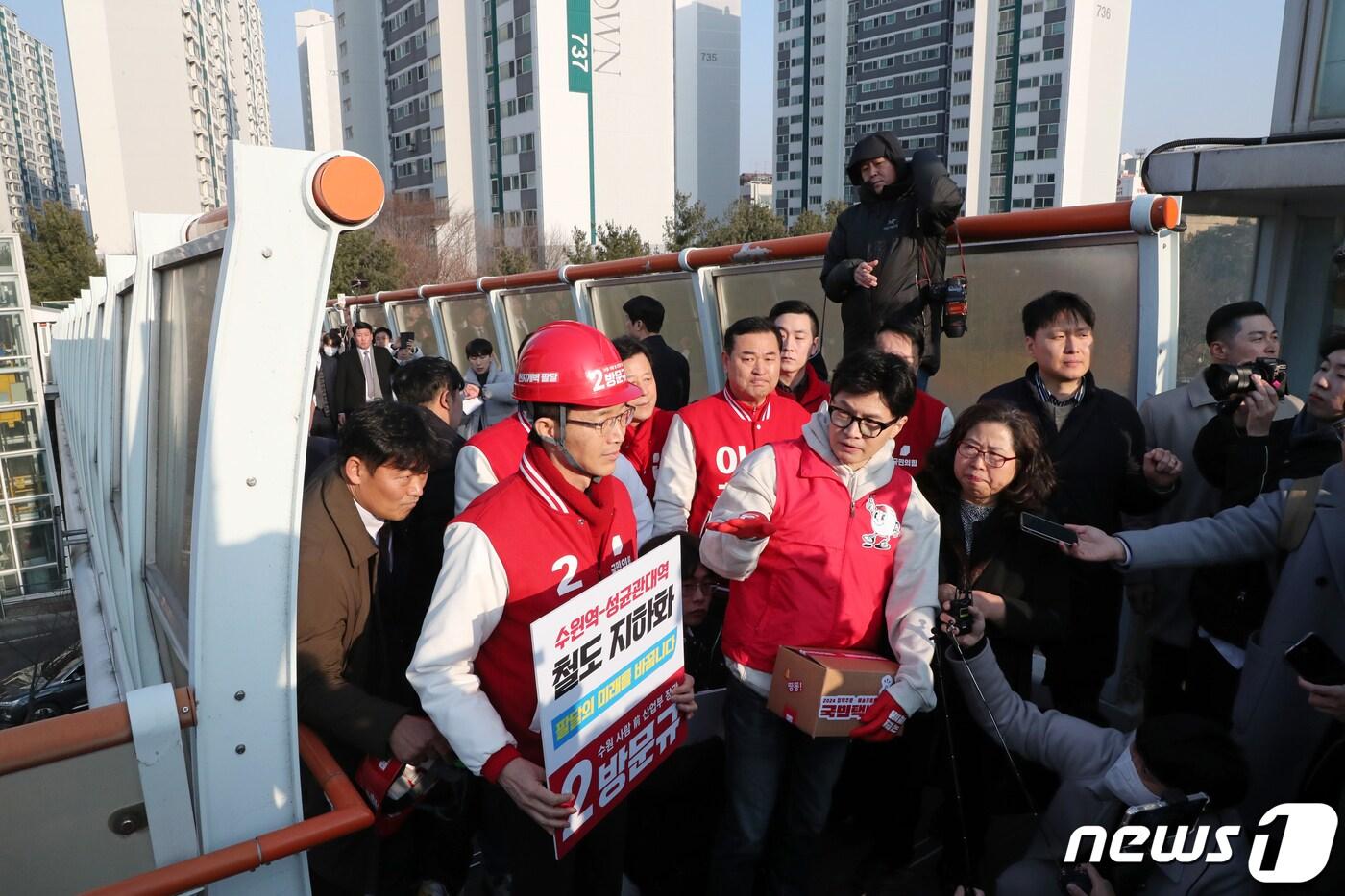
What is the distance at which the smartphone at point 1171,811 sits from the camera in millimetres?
2281

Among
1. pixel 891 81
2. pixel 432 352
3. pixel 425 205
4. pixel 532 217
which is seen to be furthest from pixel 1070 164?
pixel 432 352

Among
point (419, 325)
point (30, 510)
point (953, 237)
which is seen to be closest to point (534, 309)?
point (419, 325)

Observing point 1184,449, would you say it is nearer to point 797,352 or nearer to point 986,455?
point 986,455

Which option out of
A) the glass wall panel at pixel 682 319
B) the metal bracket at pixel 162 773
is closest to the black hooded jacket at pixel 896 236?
the glass wall panel at pixel 682 319

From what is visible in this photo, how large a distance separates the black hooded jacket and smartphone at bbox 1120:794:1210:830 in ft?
8.41

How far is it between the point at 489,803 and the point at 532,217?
58.0 m

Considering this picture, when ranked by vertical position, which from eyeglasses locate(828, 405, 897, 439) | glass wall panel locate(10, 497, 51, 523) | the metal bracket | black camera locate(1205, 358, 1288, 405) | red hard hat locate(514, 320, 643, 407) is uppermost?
red hard hat locate(514, 320, 643, 407)

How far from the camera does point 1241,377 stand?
10.1 ft

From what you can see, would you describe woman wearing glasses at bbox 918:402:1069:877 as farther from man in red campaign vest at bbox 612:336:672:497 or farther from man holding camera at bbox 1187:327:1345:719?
man in red campaign vest at bbox 612:336:672:497

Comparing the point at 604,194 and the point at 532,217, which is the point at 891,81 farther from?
the point at 532,217

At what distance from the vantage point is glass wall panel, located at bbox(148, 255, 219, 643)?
2.08 meters

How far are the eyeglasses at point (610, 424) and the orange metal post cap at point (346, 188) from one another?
29.7 inches

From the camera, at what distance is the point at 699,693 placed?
3.28 m

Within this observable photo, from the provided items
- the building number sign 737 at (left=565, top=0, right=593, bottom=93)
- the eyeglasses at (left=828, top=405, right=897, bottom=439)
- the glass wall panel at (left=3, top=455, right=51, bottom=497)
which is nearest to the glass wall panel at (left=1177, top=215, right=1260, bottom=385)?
the eyeglasses at (left=828, top=405, right=897, bottom=439)
